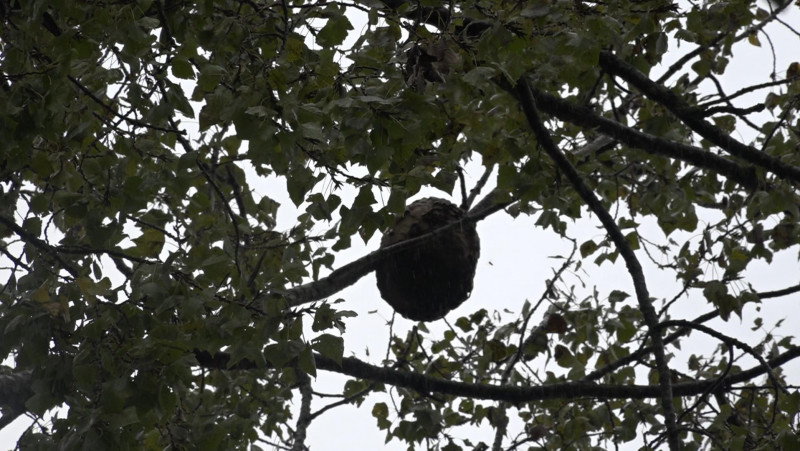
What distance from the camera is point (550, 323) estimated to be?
16.5 ft

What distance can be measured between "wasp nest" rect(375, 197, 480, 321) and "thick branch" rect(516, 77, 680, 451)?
0.67m

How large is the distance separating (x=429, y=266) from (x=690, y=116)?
1.51 meters

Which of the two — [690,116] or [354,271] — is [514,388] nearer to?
[354,271]

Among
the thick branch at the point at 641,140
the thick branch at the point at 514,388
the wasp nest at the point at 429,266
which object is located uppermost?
A: the thick branch at the point at 641,140

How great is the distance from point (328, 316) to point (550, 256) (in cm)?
231

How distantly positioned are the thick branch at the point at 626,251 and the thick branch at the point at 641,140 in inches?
9.2

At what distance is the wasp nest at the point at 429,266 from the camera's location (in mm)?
4070

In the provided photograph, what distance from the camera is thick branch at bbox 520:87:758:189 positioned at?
3.96m

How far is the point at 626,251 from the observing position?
4078 millimetres

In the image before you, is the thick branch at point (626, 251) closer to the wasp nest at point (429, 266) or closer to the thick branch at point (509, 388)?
the thick branch at point (509, 388)

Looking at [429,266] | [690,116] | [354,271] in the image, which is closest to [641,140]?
[690,116]

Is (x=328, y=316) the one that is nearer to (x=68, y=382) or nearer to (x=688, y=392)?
(x=68, y=382)

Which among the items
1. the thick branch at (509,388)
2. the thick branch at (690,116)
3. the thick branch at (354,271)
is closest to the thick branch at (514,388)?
the thick branch at (509,388)

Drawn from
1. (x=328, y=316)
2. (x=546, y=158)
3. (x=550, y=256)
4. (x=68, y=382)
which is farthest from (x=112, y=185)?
(x=550, y=256)
